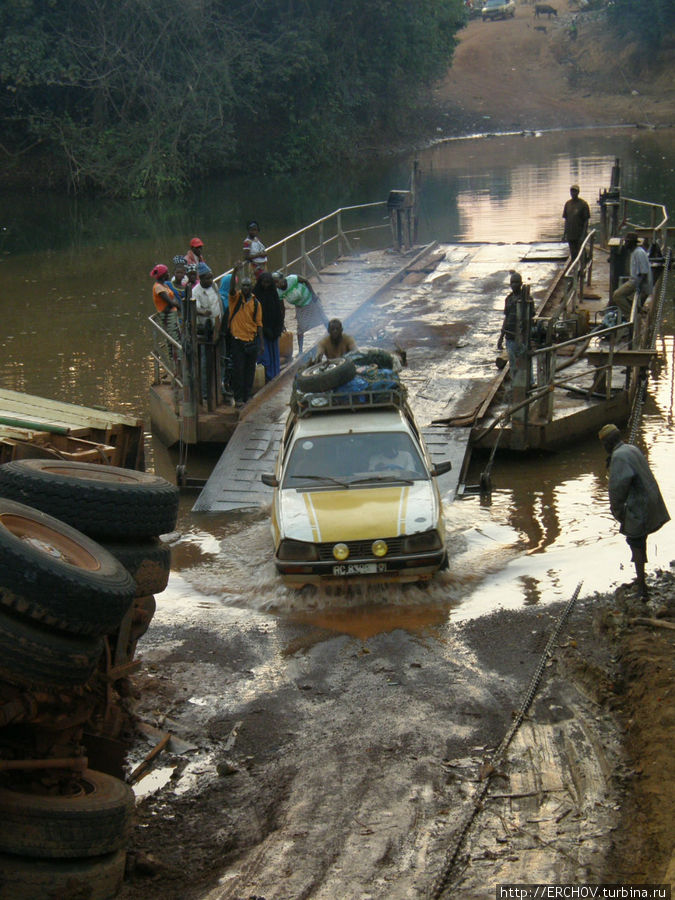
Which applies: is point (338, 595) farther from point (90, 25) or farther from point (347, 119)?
point (347, 119)

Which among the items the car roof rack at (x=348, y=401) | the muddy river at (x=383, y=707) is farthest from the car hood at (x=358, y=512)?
the car roof rack at (x=348, y=401)

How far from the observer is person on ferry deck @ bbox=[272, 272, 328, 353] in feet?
53.5

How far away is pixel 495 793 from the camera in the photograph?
22.0ft

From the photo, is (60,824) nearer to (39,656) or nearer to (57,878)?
(57,878)

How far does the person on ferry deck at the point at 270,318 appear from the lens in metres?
14.6

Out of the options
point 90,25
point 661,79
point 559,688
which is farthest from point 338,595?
point 661,79

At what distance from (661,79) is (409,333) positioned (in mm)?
56888

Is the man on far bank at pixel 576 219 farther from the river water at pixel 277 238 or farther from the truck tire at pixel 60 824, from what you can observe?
the truck tire at pixel 60 824

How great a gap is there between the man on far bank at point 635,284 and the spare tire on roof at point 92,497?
1118 centimetres

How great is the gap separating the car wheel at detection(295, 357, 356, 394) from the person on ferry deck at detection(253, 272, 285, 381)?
2996mm

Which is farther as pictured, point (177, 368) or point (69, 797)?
point (177, 368)

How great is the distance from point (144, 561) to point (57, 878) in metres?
2.30

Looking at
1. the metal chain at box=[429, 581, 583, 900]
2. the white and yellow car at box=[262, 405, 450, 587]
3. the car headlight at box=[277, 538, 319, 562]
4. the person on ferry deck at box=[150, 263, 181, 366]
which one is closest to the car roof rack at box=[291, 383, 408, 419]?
the white and yellow car at box=[262, 405, 450, 587]

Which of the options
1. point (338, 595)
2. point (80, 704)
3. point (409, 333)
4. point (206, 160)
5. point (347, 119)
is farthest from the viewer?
point (347, 119)
